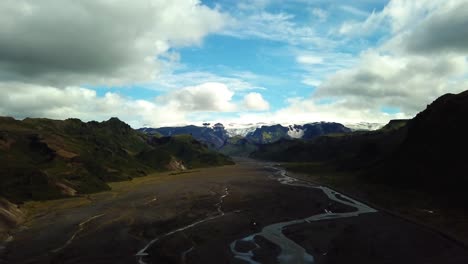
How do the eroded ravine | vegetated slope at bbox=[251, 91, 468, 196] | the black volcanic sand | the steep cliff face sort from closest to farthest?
the eroded ravine < the black volcanic sand < vegetated slope at bbox=[251, 91, 468, 196] < the steep cliff face

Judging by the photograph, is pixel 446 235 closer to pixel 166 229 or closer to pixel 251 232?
pixel 251 232

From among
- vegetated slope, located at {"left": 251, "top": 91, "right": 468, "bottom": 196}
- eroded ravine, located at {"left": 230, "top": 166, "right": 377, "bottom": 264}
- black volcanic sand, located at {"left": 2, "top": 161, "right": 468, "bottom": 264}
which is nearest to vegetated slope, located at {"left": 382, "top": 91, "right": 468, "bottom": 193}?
vegetated slope, located at {"left": 251, "top": 91, "right": 468, "bottom": 196}

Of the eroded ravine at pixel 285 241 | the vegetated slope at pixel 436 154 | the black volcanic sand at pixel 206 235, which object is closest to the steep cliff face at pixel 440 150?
the vegetated slope at pixel 436 154

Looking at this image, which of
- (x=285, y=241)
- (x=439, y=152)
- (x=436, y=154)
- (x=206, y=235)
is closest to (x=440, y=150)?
(x=439, y=152)

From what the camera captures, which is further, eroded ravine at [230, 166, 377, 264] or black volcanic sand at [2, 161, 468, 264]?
black volcanic sand at [2, 161, 468, 264]

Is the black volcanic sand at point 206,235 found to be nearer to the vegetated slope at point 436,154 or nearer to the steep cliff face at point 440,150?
the vegetated slope at point 436,154

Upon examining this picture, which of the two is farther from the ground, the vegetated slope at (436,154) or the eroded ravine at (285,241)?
the vegetated slope at (436,154)

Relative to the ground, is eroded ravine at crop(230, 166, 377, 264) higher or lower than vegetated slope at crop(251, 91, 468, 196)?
lower

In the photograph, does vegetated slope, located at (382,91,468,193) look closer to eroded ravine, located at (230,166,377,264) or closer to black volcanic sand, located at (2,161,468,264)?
eroded ravine, located at (230,166,377,264)
